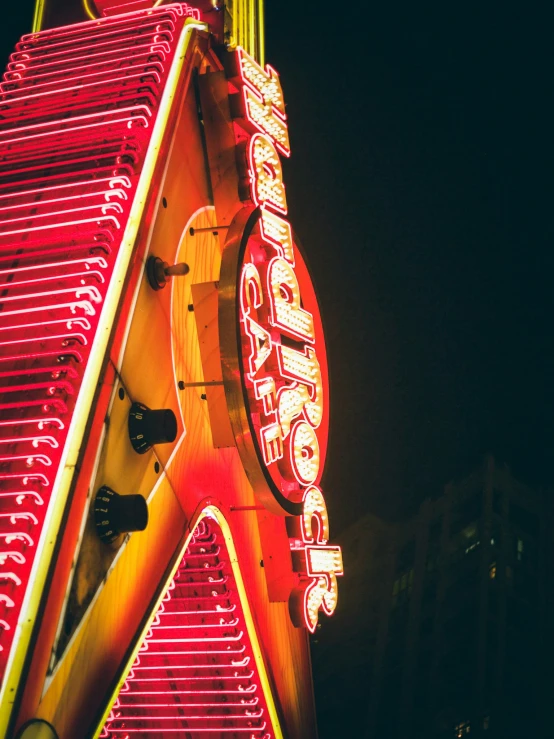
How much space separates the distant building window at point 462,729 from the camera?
29444 millimetres

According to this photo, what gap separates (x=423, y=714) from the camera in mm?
35594

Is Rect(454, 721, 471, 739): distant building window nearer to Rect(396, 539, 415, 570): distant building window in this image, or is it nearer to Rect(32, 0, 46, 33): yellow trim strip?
Rect(396, 539, 415, 570): distant building window

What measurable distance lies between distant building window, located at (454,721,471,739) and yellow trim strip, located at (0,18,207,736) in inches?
1229

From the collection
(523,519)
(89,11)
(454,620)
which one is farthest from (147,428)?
(523,519)

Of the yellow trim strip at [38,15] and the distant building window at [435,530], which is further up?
the distant building window at [435,530]

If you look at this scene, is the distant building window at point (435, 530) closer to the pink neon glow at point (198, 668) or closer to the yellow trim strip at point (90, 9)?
the pink neon glow at point (198, 668)

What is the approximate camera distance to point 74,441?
4.05m

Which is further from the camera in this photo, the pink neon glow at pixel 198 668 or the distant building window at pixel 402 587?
the distant building window at pixel 402 587

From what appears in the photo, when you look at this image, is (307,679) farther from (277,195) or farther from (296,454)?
(277,195)

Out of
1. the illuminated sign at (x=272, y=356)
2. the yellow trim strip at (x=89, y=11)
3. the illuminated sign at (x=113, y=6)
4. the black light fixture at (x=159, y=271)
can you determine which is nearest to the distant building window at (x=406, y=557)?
the illuminated sign at (x=272, y=356)

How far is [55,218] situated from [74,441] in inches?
76.8

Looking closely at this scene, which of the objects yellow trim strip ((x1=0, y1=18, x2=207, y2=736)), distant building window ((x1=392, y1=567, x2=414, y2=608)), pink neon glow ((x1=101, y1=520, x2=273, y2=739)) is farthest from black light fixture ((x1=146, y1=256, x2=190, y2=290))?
distant building window ((x1=392, y1=567, x2=414, y2=608))

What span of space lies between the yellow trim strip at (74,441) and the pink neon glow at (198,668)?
108 inches

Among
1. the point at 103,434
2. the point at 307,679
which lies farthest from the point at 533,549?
the point at 103,434
